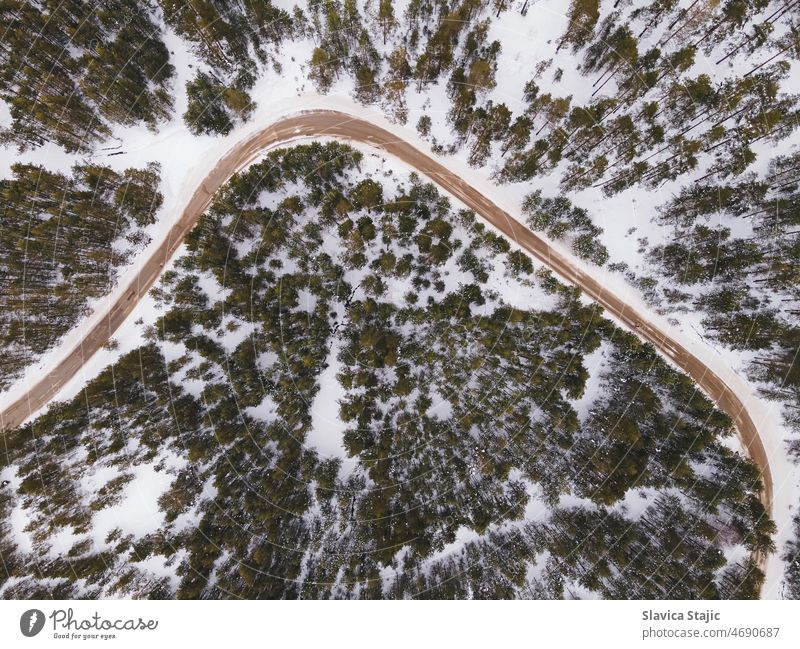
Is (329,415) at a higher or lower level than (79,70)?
lower

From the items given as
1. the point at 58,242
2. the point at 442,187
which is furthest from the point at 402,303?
the point at 58,242

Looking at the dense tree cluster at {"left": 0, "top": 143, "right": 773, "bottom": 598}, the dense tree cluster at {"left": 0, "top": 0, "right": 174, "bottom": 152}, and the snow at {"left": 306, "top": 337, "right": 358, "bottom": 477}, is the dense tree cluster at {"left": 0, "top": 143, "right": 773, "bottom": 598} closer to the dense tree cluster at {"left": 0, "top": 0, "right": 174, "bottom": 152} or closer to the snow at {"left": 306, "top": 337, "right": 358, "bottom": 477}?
the snow at {"left": 306, "top": 337, "right": 358, "bottom": 477}

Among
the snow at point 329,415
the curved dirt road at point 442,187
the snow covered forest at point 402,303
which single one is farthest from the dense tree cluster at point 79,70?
the snow at point 329,415

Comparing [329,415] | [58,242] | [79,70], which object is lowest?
[329,415]

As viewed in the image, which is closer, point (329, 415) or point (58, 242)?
point (58, 242)

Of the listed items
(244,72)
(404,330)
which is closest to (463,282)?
(404,330)

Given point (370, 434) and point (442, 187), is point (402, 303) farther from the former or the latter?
point (370, 434)

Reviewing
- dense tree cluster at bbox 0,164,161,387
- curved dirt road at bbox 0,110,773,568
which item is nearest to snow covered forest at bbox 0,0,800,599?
dense tree cluster at bbox 0,164,161,387
